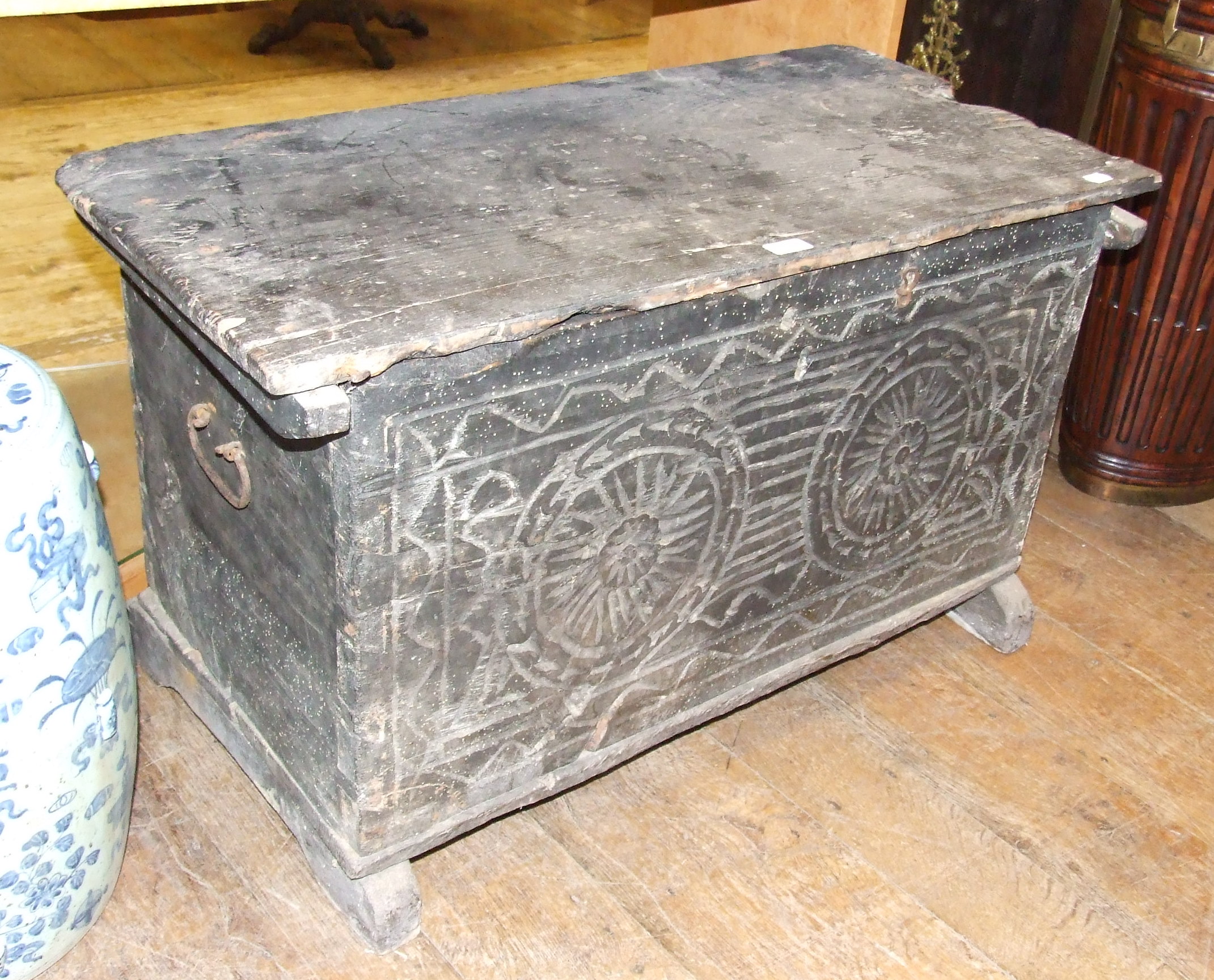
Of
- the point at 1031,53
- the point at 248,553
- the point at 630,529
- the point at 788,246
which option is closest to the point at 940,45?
the point at 1031,53

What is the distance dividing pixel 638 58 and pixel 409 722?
114cm

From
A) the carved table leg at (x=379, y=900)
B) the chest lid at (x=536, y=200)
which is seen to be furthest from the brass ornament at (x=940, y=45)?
the carved table leg at (x=379, y=900)

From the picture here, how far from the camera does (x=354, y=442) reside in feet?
3.34

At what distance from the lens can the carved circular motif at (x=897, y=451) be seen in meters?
1.36

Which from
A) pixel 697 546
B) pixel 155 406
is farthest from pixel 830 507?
pixel 155 406

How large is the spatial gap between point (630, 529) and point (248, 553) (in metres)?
0.35

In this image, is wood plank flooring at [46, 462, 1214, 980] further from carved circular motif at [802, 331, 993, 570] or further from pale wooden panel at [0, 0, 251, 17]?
pale wooden panel at [0, 0, 251, 17]

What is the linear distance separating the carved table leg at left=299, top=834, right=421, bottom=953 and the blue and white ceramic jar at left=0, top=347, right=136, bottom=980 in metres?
0.21

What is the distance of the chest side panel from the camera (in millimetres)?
1129

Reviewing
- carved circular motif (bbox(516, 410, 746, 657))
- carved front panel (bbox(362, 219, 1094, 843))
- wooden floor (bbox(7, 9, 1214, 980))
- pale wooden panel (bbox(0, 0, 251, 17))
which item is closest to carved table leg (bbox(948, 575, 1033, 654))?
wooden floor (bbox(7, 9, 1214, 980))

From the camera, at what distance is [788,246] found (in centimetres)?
117

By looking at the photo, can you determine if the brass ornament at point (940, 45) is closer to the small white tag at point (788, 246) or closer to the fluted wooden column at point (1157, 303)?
the fluted wooden column at point (1157, 303)

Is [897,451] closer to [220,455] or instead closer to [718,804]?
[718,804]

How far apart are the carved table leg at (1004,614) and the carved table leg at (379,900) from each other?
808 mm
